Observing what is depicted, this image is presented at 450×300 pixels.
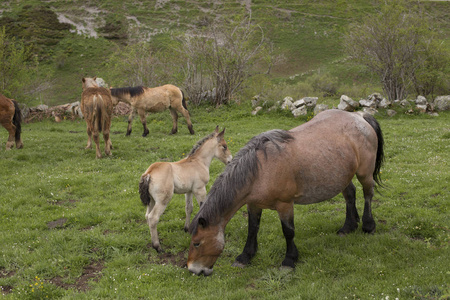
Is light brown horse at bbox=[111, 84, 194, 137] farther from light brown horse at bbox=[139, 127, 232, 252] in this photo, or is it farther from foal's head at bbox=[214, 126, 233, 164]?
light brown horse at bbox=[139, 127, 232, 252]

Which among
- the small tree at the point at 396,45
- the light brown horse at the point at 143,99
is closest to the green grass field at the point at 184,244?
the light brown horse at the point at 143,99

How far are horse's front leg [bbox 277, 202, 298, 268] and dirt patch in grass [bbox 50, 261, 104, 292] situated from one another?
297cm

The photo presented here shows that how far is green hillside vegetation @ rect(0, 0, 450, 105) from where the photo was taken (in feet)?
135

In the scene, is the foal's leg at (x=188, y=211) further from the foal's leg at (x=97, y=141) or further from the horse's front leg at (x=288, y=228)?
the foal's leg at (x=97, y=141)

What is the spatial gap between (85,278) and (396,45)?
22732 mm

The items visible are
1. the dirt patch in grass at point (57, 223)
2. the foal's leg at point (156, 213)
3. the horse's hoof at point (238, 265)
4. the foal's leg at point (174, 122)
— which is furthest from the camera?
the foal's leg at point (174, 122)

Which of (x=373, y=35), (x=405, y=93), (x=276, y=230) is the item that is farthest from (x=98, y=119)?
(x=405, y=93)

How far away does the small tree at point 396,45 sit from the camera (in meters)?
21.2

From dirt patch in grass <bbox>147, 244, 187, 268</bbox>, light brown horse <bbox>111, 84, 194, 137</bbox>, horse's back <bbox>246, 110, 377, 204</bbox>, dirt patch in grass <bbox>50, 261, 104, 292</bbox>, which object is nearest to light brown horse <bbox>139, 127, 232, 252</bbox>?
dirt patch in grass <bbox>147, 244, 187, 268</bbox>

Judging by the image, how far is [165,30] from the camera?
5319 centimetres

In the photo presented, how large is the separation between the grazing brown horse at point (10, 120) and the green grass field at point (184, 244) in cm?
242

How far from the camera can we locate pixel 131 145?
13633 millimetres

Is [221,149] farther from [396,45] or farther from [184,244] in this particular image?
[396,45]

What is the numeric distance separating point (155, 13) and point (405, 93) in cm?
4848
